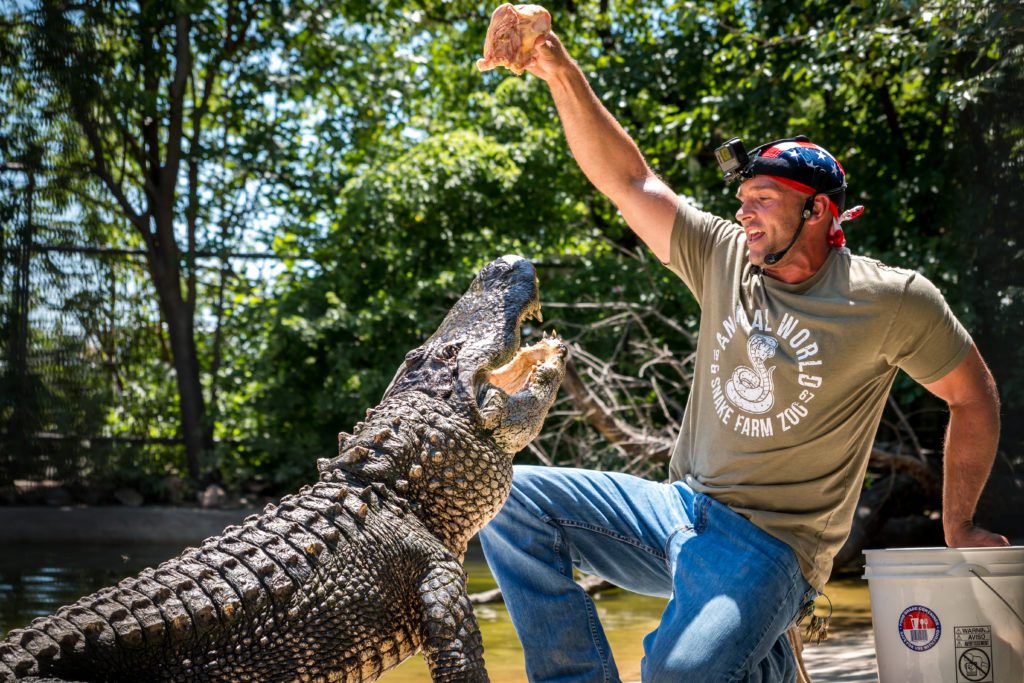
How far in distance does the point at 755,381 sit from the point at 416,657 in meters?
2.49

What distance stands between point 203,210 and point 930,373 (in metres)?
10.6

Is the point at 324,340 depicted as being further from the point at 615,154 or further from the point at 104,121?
the point at 615,154

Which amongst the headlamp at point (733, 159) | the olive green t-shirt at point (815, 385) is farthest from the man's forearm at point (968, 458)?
the headlamp at point (733, 159)

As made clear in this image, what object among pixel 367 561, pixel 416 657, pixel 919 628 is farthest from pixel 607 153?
pixel 416 657

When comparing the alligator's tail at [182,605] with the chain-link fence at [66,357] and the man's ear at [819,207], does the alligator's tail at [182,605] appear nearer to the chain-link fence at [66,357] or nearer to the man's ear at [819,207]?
the man's ear at [819,207]

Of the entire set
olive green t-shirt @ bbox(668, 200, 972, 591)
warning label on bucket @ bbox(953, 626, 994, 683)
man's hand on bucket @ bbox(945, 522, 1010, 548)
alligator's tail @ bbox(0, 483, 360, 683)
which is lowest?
warning label on bucket @ bbox(953, 626, 994, 683)

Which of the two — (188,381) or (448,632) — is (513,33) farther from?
(188,381)

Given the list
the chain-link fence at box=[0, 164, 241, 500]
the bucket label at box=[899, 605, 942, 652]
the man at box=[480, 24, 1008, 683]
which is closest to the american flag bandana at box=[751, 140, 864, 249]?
the man at box=[480, 24, 1008, 683]

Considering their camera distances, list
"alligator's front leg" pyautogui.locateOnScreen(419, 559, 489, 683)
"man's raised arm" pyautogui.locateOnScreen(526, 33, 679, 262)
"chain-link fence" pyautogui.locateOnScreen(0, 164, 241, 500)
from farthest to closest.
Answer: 1. "chain-link fence" pyautogui.locateOnScreen(0, 164, 241, 500)
2. "man's raised arm" pyautogui.locateOnScreen(526, 33, 679, 262)
3. "alligator's front leg" pyautogui.locateOnScreen(419, 559, 489, 683)

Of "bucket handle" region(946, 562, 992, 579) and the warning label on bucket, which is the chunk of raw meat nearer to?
"bucket handle" region(946, 562, 992, 579)

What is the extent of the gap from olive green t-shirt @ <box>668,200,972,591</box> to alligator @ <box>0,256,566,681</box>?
530mm

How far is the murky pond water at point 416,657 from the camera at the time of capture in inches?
169

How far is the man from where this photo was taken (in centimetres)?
246

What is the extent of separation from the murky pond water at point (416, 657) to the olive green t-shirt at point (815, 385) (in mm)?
1471
